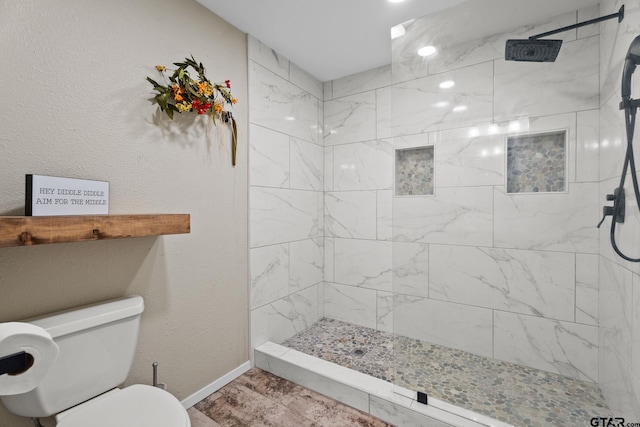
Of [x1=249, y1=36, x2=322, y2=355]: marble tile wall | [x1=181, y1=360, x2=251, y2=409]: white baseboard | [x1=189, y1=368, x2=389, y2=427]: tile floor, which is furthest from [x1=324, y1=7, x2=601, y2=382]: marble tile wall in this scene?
[x1=181, y1=360, x2=251, y2=409]: white baseboard

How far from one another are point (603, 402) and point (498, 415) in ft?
1.48

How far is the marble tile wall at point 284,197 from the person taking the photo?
217 cm

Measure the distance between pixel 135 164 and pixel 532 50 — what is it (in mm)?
2095

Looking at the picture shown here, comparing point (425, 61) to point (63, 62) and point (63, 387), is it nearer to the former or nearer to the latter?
point (63, 62)

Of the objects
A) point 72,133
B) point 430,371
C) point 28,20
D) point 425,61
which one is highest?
point 425,61

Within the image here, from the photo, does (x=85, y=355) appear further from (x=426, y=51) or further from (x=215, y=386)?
(x=426, y=51)

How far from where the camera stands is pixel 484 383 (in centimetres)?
162

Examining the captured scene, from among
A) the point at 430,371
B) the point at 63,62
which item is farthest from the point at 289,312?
the point at 63,62

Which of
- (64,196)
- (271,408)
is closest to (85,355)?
(64,196)

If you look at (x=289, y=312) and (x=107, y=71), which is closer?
(x=107, y=71)

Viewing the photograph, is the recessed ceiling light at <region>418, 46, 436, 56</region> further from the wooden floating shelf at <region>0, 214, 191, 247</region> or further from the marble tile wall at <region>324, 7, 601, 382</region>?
the wooden floating shelf at <region>0, 214, 191, 247</region>

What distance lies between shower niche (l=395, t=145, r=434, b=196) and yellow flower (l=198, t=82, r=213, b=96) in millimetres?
1384

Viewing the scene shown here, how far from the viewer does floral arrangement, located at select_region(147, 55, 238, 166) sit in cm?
152

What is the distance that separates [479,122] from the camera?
5.33 feet
